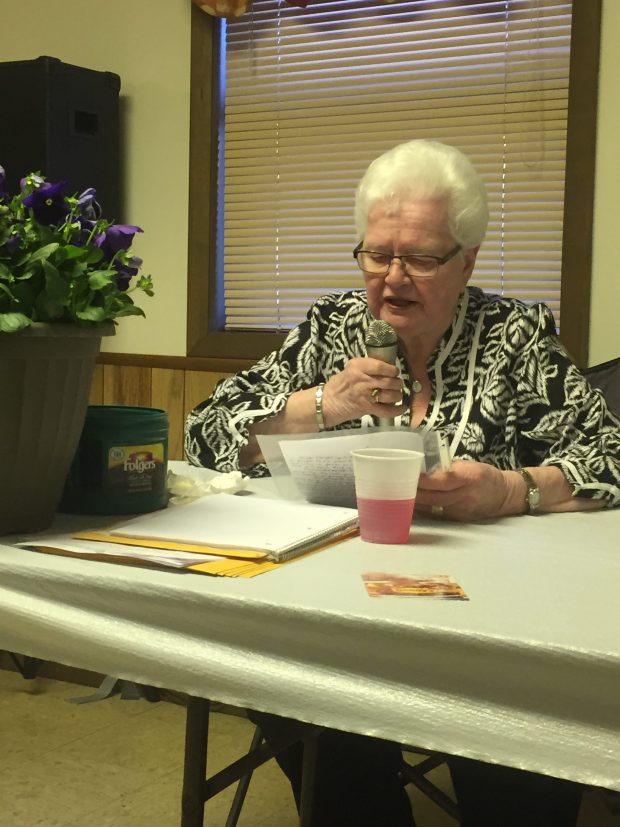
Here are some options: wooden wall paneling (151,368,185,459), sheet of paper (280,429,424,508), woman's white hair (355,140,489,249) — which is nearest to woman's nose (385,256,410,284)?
woman's white hair (355,140,489,249)

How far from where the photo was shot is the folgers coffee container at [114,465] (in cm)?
120

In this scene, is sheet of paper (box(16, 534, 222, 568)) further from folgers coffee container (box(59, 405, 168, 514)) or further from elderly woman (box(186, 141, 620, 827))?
elderly woman (box(186, 141, 620, 827))

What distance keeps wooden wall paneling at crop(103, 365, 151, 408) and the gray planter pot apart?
2.19 metres

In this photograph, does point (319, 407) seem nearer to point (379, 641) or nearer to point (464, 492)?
point (464, 492)

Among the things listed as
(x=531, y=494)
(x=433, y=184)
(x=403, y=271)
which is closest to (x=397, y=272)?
(x=403, y=271)

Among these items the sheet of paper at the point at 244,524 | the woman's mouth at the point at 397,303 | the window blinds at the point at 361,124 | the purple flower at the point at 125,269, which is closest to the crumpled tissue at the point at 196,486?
the sheet of paper at the point at 244,524

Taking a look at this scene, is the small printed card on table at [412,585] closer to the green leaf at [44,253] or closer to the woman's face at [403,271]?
the green leaf at [44,253]

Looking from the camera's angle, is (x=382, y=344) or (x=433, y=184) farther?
(x=433, y=184)

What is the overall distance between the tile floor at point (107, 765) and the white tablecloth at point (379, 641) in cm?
125

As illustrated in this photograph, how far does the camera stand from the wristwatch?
1.34m

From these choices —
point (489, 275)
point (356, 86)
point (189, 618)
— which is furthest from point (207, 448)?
point (356, 86)

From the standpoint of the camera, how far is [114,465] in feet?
4.00

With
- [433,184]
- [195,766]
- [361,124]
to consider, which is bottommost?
[195,766]

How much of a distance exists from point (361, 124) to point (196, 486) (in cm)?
198
